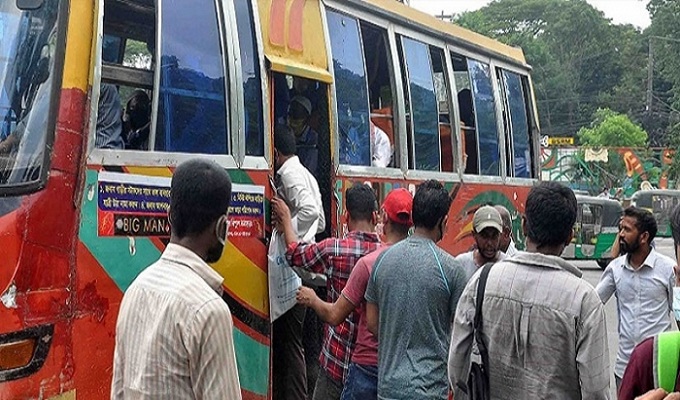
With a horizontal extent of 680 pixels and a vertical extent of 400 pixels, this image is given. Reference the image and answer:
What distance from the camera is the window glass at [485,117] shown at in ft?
29.6

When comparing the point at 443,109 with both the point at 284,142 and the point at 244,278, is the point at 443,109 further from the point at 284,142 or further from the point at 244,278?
the point at 244,278

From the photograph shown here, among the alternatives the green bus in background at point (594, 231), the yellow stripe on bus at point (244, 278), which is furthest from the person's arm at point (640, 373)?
the green bus in background at point (594, 231)

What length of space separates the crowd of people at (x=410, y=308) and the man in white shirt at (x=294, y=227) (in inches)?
0.4

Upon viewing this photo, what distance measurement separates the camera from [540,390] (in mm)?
3260

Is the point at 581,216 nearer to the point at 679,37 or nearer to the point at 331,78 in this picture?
the point at 331,78

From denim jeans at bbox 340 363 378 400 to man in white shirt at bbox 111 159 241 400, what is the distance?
1.94 meters

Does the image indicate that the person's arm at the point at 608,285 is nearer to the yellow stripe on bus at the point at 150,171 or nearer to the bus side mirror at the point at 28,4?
the yellow stripe on bus at the point at 150,171

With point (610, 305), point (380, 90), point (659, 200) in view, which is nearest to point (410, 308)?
point (380, 90)

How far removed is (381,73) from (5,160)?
13.0ft

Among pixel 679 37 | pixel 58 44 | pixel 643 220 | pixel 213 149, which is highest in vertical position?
pixel 679 37

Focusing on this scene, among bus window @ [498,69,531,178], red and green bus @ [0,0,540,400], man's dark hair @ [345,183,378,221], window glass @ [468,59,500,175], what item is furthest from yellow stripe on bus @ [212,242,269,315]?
bus window @ [498,69,531,178]

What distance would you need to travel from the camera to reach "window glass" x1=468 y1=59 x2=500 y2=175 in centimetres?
902

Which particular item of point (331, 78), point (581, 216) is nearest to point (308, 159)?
point (331, 78)

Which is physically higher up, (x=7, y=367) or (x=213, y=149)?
(x=213, y=149)
